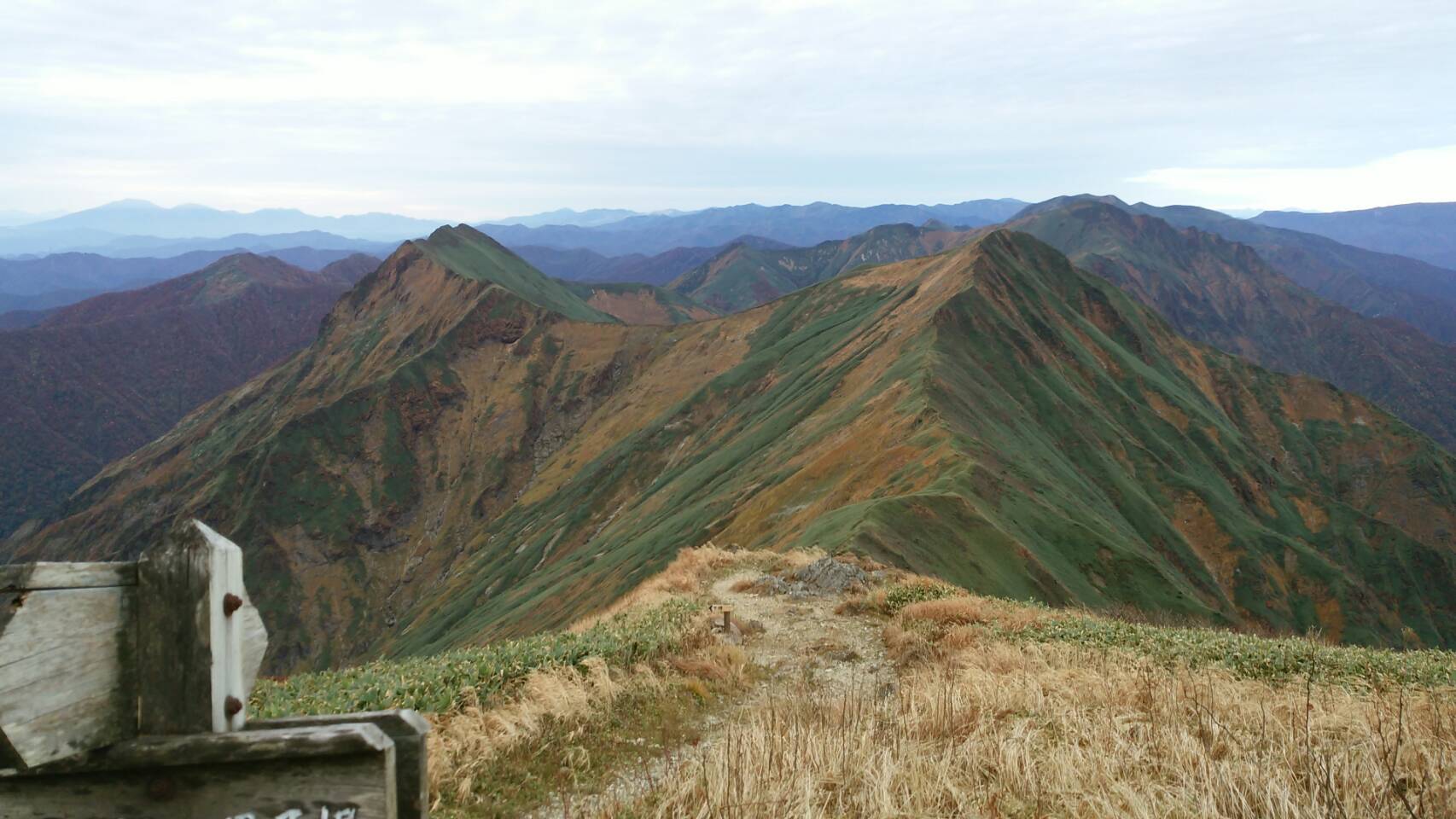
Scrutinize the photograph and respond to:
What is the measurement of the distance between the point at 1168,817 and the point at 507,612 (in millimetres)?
70454

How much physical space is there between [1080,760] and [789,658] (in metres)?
9.35

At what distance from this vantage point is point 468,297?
583 ft

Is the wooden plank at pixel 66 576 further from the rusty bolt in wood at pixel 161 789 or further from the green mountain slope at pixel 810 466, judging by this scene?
the green mountain slope at pixel 810 466

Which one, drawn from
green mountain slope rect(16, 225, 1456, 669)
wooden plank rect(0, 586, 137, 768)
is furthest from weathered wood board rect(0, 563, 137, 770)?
green mountain slope rect(16, 225, 1456, 669)

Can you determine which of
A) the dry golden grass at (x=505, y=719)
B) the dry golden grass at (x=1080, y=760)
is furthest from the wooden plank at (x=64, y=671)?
the dry golden grass at (x=505, y=719)

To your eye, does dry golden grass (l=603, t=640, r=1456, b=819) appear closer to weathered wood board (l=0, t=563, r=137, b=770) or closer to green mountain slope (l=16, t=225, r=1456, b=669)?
weathered wood board (l=0, t=563, r=137, b=770)

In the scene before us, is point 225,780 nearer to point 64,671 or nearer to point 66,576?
point 64,671

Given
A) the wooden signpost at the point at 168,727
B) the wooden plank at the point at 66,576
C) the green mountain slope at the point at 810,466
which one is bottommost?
the green mountain slope at the point at 810,466

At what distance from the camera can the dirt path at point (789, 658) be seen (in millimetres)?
8062

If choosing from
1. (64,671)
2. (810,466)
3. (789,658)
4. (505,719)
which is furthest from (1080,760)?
(810,466)

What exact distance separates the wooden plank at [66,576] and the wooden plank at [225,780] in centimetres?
60

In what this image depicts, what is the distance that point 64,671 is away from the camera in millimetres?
2938

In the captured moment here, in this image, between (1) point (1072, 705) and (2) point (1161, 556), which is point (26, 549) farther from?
(1) point (1072, 705)

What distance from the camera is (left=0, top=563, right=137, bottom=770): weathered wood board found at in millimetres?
2818
